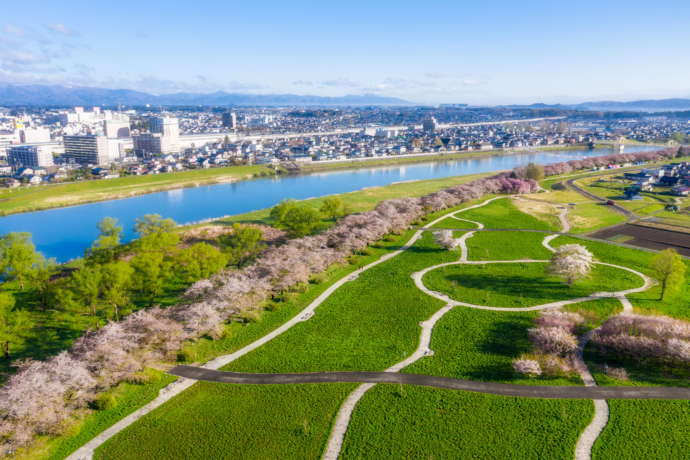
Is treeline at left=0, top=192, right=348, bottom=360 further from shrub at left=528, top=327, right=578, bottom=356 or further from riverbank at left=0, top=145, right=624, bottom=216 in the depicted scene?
riverbank at left=0, top=145, right=624, bottom=216

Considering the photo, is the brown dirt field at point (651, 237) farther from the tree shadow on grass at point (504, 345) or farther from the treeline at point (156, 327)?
the treeline at point (156, 327)

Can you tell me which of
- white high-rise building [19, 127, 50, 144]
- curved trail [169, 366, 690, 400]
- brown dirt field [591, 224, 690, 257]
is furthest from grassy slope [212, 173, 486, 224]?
white high-rise building [19, 127, 50, 144]

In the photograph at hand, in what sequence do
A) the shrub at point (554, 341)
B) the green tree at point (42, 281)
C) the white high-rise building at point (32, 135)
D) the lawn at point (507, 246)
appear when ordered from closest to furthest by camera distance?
the shrub at point (554, 341)
the green tree at point (42, 281)
the lawn at point (507, 246)
the white high-rise building at point (32, 135)

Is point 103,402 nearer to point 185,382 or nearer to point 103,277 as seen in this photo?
point 185,382

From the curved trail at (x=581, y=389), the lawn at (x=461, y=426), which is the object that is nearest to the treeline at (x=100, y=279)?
the curved trail at (x=581, y=389)

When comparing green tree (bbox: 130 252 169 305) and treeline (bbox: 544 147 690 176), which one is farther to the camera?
treeline (bbox: 544 147 690 176)
